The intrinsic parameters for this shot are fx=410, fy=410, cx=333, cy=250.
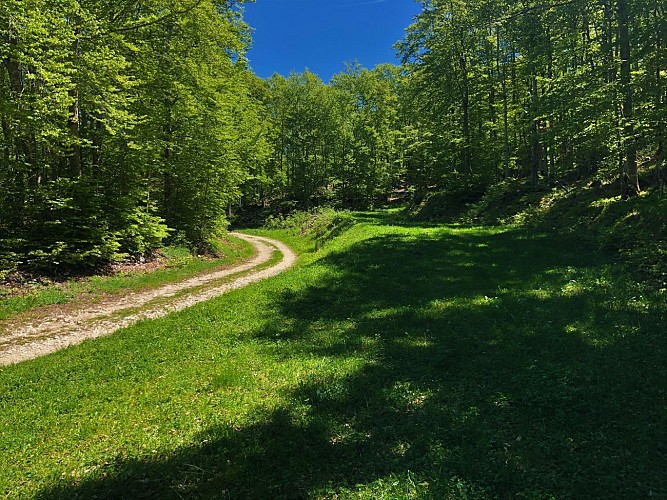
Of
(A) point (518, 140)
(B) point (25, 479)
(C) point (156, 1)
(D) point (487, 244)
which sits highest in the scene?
(C) point (156, 1)

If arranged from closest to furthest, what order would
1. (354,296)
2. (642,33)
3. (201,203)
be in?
(354,296)
(642,33)
(201,203)

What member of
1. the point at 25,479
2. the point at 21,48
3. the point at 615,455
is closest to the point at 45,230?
the point at 21,48

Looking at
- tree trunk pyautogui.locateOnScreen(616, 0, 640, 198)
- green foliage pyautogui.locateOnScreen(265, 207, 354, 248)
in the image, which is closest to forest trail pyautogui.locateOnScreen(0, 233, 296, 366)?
green foliage pyautogui.locateOnScreen(265, 207, 354, 248)

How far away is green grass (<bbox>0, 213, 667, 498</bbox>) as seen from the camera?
4.07 metres

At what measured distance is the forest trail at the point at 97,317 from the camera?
9.39 m

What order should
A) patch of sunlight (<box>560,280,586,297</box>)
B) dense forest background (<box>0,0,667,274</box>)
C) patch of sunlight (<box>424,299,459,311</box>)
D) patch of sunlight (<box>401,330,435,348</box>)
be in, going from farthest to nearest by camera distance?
dense forest background (<box>0,0,667,274</box>) < patch of sunlight (<box>424,299,459,311</box>) < patch of sunlight (<box>560,280,586,297</box>) < patch of sunlight (<box>401,330,435,348</box>)

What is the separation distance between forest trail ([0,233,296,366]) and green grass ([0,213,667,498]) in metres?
1.14

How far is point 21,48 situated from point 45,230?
5902mm

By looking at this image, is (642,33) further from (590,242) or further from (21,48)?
(21,48)

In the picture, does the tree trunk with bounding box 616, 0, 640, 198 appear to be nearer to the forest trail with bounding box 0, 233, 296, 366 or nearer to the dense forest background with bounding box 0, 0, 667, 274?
the dense forest background with bounding box 0, 0, 667, 274

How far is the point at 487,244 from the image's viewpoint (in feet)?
49.4

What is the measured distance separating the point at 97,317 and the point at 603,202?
18.0 metres

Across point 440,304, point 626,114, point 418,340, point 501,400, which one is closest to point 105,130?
point 440,304

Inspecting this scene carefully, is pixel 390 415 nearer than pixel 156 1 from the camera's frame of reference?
Yes
